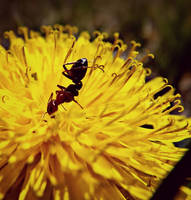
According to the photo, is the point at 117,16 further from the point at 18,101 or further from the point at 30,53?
the point at 18,101

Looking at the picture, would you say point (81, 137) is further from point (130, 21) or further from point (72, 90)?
point (130, 21)

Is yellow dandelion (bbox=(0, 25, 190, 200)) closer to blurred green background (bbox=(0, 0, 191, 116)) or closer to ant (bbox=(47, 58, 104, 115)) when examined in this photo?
ant (bbox=(47, 58, 104, 115))

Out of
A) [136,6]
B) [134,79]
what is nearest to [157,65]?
[134,79]

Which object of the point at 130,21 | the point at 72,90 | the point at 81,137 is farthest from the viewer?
the point at 130,21

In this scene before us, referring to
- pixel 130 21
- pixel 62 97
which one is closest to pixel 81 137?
pixel 62 97

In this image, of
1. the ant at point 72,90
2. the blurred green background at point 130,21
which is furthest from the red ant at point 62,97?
the blurred green background at point 130,21

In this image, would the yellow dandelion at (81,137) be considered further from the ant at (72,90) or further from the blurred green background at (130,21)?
the blurred green background at (130,21)

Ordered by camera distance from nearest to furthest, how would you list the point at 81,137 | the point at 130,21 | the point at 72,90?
the point at 81,137
the point at 72,90
the point at 130,21
